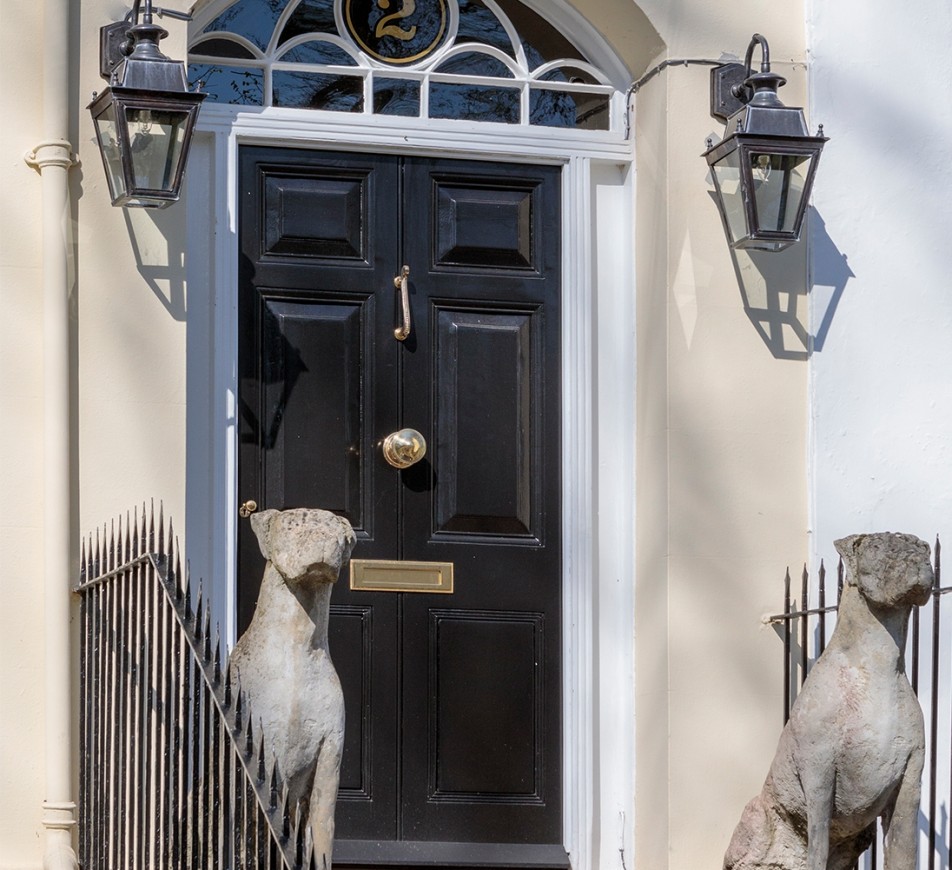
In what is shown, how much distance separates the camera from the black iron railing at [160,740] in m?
4.55

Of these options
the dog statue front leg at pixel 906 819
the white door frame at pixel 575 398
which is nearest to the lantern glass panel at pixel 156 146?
the white door frame at pixel 575 398

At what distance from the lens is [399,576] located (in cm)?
695

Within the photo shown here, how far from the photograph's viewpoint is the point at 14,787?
614 centimetres

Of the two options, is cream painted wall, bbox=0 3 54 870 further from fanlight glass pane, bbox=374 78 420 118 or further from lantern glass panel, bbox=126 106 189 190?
fanlight glass pane, bbox=374 78 420 118

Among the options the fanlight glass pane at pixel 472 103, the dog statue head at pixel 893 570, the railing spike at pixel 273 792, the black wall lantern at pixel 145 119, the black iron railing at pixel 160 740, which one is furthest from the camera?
the fanlight glass pane at pixel 472 103

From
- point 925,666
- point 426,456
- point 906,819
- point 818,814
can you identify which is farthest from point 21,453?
point 925,666

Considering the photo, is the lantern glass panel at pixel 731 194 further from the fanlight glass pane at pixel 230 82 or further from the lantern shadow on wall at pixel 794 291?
the fanlight glass pane at pixel 230 82

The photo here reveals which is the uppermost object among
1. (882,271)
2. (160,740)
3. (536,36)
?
(536,36)

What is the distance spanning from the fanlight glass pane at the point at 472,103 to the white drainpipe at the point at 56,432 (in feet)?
4.80

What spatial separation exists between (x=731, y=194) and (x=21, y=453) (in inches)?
105

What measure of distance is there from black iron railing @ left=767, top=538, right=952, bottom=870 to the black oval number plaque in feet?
7.95

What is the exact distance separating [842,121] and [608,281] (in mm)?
1052

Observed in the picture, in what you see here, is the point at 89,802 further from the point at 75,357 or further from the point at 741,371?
the point at 741,371

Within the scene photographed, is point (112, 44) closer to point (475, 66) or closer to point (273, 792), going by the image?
point (475, 66)
